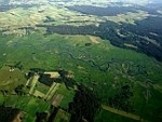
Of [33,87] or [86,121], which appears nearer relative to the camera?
[86,121]

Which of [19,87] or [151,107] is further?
[19,87]

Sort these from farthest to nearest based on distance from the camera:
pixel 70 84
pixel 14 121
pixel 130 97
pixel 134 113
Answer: pixel 70 84, pixel 130 97, pixel 134 113, pixel 14 121

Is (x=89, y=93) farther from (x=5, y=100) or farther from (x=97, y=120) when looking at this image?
(x=5, y=100)

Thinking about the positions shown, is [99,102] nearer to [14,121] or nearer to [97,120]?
[97,120]

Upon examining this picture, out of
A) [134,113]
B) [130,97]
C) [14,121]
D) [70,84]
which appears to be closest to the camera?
[14,121]

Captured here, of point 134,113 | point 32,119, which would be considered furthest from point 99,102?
point 32,119

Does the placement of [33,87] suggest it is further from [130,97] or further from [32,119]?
[130,97]

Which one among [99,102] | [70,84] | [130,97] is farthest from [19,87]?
[130,97]

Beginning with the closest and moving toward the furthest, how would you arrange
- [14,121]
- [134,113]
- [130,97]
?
1. [14,121]
2. [134,113]
3. [130,97]
